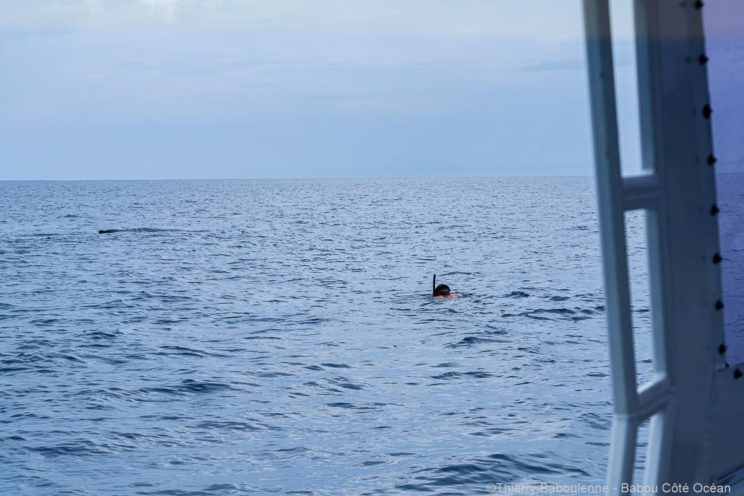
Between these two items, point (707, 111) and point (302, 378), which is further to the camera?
point (302, 378)

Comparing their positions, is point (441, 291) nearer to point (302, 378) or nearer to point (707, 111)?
point (302, 378)

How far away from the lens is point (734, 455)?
279cm

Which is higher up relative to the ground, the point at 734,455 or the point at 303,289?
the point at 734,455

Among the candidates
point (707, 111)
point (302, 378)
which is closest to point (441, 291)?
point (302, 378)

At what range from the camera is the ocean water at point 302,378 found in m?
11.0

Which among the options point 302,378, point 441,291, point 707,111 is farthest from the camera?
point 441,291

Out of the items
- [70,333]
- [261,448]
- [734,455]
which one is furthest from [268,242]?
[734,455]

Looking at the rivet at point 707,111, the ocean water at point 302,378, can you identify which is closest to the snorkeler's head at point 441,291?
the ocean water at point 302,378

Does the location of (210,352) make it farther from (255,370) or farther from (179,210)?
(179,210)

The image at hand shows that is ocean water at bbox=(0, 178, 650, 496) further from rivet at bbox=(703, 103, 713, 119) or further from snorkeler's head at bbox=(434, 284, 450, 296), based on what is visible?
rivet at bbox=(703, 103, 713, 119)

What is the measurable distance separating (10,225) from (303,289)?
5171 centimetres

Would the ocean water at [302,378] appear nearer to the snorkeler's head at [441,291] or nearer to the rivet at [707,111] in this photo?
the snorkeler's head at [441,291]

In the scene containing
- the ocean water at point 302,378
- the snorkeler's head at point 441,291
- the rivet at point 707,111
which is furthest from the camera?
the snorkeler's head at point 441,291

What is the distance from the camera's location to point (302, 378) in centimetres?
1652
